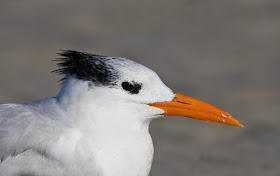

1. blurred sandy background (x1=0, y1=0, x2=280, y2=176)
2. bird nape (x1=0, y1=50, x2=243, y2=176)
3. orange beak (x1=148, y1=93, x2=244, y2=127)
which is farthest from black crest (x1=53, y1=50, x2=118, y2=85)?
blurred sandy background (x1=0, y1=0, x2=280, y2=176)

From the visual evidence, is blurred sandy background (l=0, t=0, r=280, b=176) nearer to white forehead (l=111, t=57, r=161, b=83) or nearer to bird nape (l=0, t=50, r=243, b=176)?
bird nape (l=0, t=50, r=243, b=176)

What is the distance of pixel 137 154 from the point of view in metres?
4.23

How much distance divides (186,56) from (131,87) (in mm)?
5247

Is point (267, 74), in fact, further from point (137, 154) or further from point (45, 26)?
point (137, 154)

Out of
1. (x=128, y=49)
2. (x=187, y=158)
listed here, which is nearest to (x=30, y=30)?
(x=128, y=49)

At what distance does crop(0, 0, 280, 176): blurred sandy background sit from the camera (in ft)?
23.5

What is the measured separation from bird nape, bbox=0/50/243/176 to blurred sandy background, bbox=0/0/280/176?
2663mm

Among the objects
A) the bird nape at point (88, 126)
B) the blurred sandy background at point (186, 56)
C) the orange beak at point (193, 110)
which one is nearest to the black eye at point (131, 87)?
the bird nape at point (88, 126)

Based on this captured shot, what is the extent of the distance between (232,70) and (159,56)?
1095mm

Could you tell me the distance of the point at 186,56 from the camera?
30.4ft

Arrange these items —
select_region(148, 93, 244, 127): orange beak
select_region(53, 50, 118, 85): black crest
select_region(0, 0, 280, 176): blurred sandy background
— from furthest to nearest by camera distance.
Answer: select_region(0, 0, 280, 176): blurred sandy background < select_region(148, 93, 244, 127): orange beak < select_region(53, 50, 118, 85): black crest

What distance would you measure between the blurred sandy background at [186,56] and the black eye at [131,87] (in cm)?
278

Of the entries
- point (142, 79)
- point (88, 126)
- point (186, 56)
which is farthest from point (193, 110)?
point (186, 56)

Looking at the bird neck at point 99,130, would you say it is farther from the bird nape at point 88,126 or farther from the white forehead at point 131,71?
the white forehead at point 131,71
